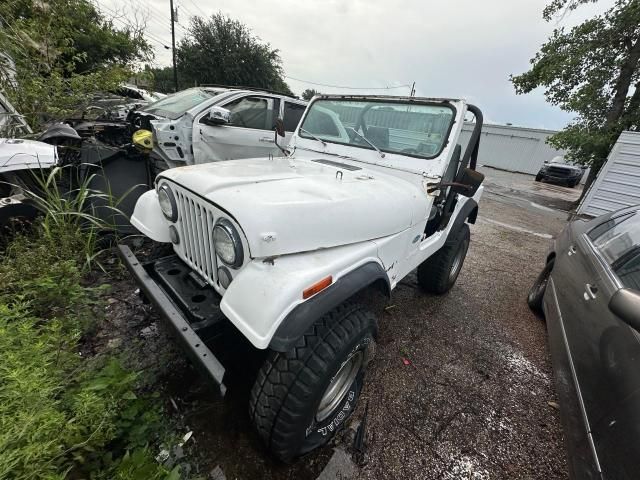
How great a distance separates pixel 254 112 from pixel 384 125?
3.08m

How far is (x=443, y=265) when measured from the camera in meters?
2.85

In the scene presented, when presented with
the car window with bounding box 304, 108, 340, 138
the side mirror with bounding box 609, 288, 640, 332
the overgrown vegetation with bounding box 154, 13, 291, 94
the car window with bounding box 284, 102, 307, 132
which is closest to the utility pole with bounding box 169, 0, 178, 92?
the overgrown vegetation with bounding box 154, 13, 291, 94

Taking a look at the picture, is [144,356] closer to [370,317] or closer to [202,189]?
[202,189]

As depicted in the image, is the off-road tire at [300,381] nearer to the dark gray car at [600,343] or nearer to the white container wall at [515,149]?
the dark gray car at [600,343]

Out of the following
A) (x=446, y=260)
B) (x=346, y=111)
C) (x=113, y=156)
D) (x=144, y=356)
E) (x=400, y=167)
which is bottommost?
(x=144, y=356)

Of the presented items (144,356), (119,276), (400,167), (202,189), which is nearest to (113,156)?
(119,276)

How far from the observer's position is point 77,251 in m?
2.59

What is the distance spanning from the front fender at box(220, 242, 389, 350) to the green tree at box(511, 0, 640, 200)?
439 inches

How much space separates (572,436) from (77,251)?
382cm

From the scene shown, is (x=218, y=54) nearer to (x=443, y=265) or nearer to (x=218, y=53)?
(x=218, y=53)

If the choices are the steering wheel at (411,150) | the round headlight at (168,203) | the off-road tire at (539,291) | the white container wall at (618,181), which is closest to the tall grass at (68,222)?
the round headlight at (168,203)

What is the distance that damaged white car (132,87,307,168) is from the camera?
414 centimetres

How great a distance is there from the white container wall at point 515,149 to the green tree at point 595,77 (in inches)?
401

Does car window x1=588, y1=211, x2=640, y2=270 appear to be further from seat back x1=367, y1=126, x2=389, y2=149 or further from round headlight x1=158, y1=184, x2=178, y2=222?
round headlight x1=158, y1=184, x2=178, y2=222
